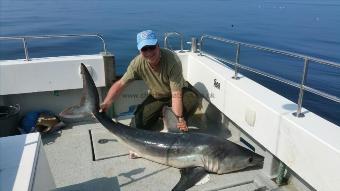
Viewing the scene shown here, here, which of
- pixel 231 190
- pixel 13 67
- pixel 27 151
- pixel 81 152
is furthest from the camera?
pixel 13 67

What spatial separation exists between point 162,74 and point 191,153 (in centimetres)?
143

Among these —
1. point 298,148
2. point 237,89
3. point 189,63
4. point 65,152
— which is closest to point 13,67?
point 65,152

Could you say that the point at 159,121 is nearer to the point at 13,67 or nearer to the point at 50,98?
the point at 50,98

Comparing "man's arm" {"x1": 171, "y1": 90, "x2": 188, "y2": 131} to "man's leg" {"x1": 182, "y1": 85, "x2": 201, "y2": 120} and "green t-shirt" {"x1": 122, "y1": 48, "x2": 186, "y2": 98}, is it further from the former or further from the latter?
"man's leg" {"x1": 182, "y1": 85, "x2": 201, "y2": 120}

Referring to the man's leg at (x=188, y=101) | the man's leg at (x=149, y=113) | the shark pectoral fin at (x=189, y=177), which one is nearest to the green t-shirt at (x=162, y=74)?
the man's leg at (x=149, y=113)

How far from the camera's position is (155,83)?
515cm

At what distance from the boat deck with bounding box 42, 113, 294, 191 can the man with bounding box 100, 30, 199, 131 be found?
62 cm

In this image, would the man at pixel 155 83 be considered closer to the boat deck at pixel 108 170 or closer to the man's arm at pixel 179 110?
the man's arm at pixel 179 110

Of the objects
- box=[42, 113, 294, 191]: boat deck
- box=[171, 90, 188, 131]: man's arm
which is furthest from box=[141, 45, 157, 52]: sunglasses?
box=[42, 113, 294, 191]: boat deck

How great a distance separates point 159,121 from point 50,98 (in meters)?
2.00

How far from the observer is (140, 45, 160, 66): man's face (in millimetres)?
4515

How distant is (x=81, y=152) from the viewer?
15.5 ft

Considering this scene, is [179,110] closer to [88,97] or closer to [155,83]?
[155,83]

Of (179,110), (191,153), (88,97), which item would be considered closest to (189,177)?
(191,153)
